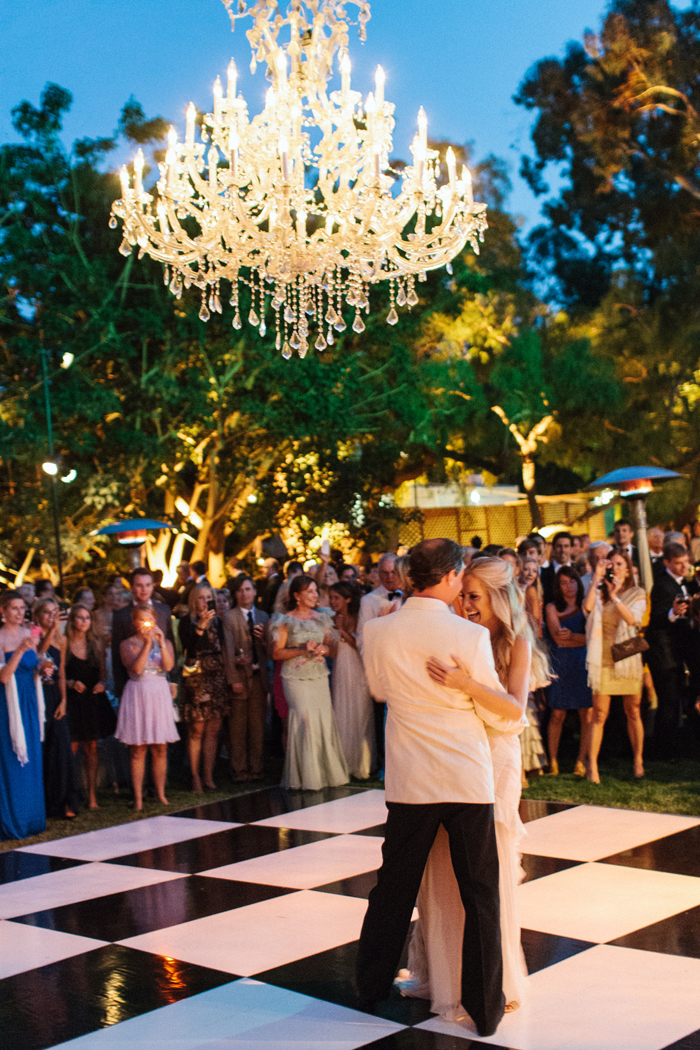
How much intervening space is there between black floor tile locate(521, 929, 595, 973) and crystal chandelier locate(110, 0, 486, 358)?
3.80 metres

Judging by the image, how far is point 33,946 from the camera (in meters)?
4.68

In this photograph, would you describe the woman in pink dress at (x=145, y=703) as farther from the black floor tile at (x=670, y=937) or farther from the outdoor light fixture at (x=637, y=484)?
the outdoor light fixture at (x=637, y=484)

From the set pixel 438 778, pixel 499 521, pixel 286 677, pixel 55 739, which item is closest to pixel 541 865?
pixel 438 778

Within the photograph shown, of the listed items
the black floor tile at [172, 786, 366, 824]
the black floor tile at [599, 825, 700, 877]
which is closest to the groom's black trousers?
the black floor tile at [599, 825, 700, 877]

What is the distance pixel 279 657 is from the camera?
25.6 ft

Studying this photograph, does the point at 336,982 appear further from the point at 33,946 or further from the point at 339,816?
the point at 339,816

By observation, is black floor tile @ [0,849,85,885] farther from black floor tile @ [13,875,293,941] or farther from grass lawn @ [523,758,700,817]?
grass lawn @ [523,758,700,817]

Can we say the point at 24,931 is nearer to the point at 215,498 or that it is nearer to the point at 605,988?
the point at 605,988

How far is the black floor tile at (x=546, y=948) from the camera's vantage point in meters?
4.06

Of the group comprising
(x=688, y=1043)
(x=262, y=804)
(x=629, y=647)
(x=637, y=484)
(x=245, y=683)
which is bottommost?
(x=688, y=1043)

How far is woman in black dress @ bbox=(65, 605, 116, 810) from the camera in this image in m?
7.76

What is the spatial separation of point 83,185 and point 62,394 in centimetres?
332

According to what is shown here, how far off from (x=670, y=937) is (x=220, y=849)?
2.73m

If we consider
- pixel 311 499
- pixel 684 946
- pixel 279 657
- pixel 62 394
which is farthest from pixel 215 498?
pixel 684 946
